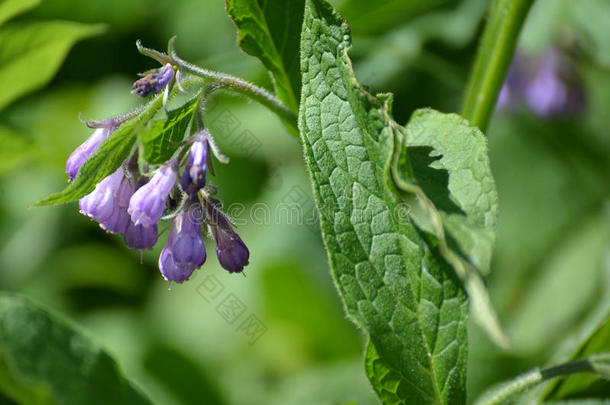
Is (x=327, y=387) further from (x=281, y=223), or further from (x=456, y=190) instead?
(x=456, y=190)

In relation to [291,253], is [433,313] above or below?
above

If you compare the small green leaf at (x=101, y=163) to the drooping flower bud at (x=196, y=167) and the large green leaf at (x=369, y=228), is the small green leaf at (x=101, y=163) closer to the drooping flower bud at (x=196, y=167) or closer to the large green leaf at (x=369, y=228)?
the drooping flower bud at (x=196, y=167)

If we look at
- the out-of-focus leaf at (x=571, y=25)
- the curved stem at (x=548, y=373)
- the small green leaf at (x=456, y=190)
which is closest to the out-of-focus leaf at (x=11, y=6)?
the small green leaf at (x=456, y=190)

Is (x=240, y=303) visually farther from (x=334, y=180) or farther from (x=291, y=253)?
(x=334, y=180)

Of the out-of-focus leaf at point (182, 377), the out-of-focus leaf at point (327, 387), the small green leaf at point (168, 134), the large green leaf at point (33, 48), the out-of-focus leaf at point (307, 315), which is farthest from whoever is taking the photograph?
the out-of-focus leaf at point (307, 315)

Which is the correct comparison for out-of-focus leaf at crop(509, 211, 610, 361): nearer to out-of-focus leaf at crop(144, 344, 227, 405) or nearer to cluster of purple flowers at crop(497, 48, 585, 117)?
cluster of purple flowers at crop(497, 48, 585, 117)

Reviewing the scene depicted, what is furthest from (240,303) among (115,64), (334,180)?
(334,180)
